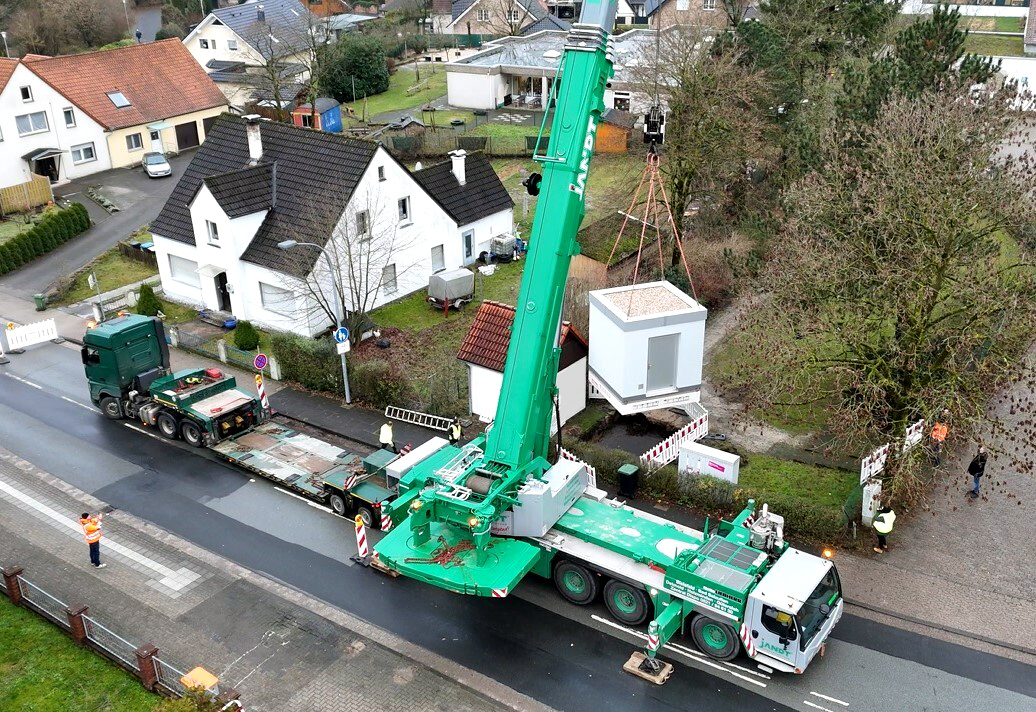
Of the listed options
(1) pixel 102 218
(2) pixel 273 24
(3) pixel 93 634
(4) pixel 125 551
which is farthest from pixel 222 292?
(2) pixel 273 24

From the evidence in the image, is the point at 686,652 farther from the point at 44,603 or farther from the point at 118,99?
the point at 118,99

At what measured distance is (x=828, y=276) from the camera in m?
23.0

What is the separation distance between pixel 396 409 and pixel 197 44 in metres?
58.1

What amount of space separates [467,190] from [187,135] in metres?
26.8

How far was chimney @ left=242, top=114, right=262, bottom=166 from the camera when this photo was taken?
119 feet

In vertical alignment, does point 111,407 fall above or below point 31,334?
below

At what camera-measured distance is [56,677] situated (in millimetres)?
18484

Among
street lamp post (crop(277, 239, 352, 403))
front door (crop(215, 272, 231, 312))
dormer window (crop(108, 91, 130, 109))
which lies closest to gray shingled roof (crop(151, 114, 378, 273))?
street lamp post (crop(277, 239, 352, 403))

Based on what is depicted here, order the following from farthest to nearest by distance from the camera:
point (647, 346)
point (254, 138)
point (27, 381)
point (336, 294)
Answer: point (254, 138) → point (336, 294) → point (27, 381) → point (647, 346)

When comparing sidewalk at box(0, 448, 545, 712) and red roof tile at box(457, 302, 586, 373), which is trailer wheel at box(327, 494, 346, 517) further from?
red roof tile at box(457, 302, 586, 373)

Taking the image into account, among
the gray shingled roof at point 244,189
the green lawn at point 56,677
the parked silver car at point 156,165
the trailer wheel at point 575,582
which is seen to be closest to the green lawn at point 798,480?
the trailer wheel at point 575,582

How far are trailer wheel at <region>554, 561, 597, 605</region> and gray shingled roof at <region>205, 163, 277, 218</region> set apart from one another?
2016 cm

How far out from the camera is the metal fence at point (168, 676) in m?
18.0

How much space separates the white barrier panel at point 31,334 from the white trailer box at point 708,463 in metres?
24.1
